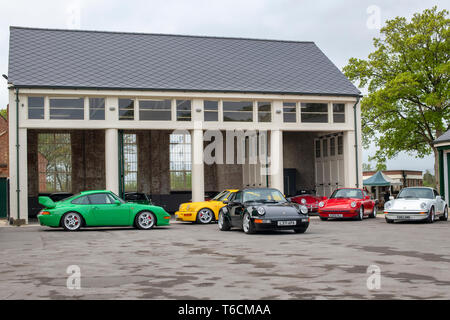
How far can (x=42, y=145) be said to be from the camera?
111 ft

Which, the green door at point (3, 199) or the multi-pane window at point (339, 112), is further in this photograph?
the green door at point (3, 199)

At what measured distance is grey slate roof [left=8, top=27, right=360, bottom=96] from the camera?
27.9 meters

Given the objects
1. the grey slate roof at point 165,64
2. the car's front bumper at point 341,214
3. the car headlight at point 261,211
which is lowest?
the car's front bumper at point 341,214

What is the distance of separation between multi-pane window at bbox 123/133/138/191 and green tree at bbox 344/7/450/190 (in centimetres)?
1524

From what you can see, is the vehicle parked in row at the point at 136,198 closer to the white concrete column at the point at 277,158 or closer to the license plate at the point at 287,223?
the white concrete column at the point at 277,158

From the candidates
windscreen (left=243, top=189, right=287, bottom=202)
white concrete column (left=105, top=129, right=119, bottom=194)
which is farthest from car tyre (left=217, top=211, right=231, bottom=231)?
white concrete column (left=105, top=129, right=119, bottom=194)

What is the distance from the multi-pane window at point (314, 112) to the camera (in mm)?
30172

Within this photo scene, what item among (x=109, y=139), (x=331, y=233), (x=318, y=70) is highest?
(x=318, y=70)

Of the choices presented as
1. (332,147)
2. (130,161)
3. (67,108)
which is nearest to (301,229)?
(67,108)

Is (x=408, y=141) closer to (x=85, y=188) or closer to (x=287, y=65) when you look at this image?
(x=287, y=65)

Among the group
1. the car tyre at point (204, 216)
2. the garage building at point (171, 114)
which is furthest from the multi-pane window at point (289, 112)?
the car tyre at point (204, 216)

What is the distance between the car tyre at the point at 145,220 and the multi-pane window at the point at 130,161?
17.2 m
